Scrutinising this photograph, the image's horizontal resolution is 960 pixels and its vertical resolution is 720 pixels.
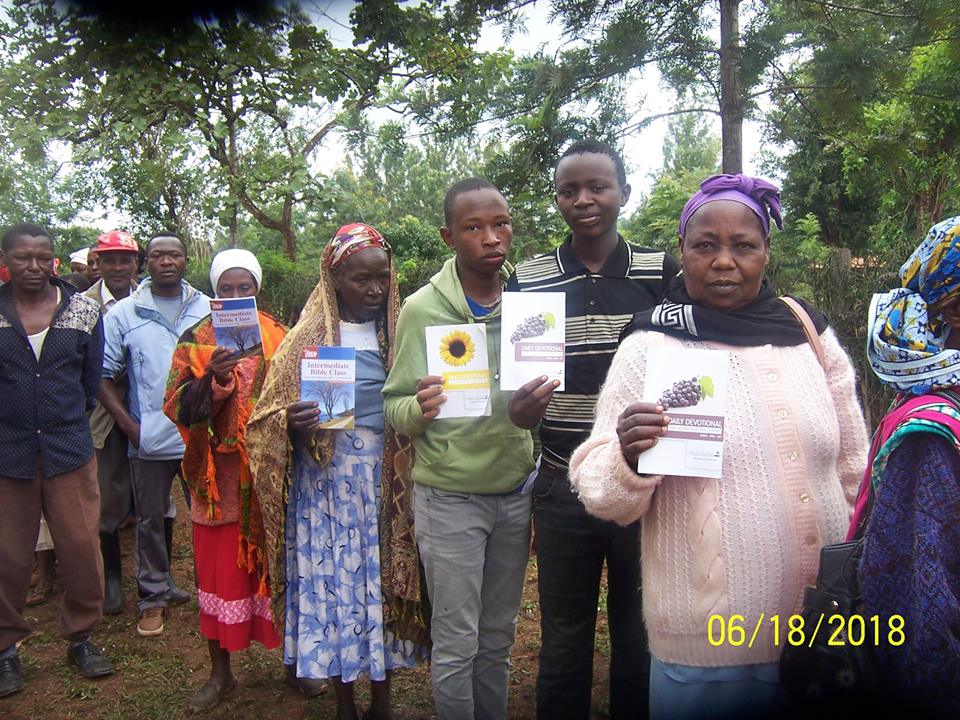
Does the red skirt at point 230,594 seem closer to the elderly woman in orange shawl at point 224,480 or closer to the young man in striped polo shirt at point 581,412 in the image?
the elderly woman in orange shawl at point 224,480

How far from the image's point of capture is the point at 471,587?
8.73 ft

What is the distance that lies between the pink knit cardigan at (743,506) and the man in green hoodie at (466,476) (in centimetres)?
79

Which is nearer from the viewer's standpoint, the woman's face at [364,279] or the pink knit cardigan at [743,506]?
the pink knit cardigan at [743,506]

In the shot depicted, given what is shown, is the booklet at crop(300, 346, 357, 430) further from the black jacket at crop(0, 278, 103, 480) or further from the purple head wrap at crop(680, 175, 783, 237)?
the black jacket at crop(0, 278, 103, 480)

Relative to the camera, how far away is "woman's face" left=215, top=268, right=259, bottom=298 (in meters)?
3.47

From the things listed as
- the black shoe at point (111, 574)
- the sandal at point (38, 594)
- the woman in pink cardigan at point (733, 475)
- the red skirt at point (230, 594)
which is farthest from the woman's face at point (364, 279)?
the sandal at point (38, 594)

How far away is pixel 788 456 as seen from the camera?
182 cm

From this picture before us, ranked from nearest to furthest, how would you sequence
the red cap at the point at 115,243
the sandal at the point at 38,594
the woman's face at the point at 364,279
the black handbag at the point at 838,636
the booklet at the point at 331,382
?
the black handbag at the point at 838,636 < the booklet at the point at 331,382 < the woman's face at the point at 364,279 < the sandal at the point at 38,594 < the red cap at the point at 115,243

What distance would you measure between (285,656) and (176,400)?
1.27 metres

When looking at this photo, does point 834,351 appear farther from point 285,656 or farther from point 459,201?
point 285,656

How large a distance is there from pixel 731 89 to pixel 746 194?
260cm

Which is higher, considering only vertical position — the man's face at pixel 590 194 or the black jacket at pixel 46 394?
the man's face at pixel 590 194

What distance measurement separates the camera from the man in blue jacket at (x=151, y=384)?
4434 mm

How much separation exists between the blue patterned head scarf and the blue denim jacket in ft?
12.7
